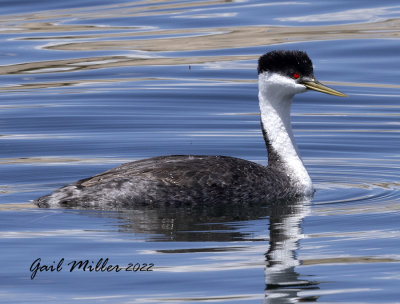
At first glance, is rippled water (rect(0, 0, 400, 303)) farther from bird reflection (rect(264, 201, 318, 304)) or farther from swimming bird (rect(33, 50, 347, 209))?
swimming bird (rect(33, 50, 347, 209))

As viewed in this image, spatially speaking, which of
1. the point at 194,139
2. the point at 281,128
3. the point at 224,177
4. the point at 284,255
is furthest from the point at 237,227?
the point at 194,139

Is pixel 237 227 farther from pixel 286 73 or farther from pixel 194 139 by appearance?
pixel 194 139

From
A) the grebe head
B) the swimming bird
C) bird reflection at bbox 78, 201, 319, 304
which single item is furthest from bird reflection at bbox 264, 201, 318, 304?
the grebe head

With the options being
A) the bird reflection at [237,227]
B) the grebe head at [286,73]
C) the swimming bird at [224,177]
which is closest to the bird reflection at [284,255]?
the bird reflection at [237,227]

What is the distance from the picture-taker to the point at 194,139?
48.5ft

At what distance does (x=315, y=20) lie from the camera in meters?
23.1

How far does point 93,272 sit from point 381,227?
2998 millimetres

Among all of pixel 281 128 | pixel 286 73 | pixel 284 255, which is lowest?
pixel 284 255

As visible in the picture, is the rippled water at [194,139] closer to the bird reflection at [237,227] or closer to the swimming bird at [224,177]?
the bird reflection at [237,227]

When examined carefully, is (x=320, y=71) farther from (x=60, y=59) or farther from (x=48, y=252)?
(x=48, y=252)

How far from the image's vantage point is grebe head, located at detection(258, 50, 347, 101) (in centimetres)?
1162

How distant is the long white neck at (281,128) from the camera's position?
464 inches

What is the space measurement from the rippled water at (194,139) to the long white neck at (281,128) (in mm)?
360

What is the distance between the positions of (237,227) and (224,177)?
3.13 feet
